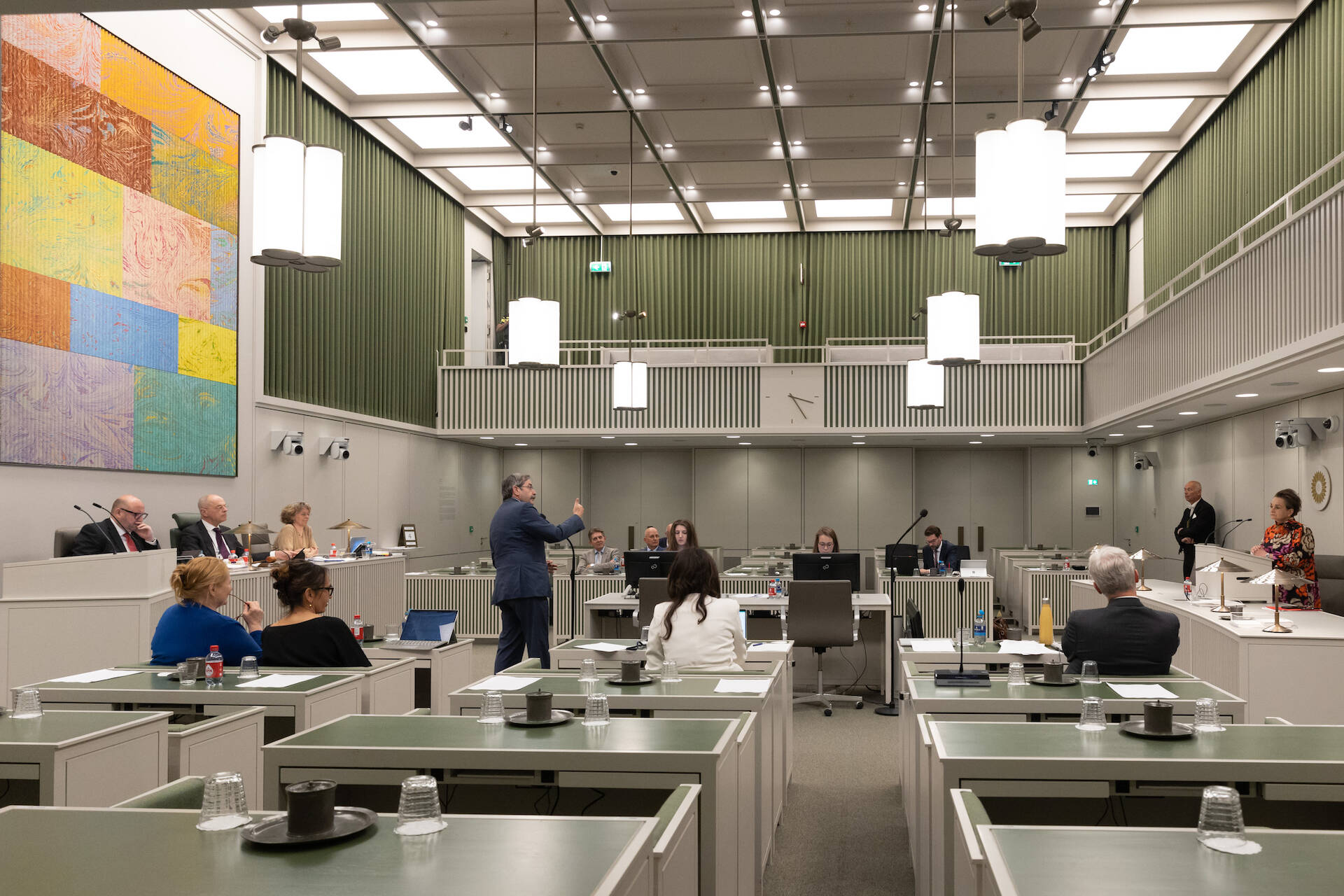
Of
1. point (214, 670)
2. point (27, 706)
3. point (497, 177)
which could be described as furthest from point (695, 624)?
point (497, 177)

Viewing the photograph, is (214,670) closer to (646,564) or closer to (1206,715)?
(1206,715)

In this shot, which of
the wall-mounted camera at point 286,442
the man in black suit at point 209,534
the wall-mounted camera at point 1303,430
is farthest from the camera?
the wall-mounted camera at point 286,442

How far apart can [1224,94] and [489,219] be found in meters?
11.0

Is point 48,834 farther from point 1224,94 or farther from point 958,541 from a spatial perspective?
point 958,541

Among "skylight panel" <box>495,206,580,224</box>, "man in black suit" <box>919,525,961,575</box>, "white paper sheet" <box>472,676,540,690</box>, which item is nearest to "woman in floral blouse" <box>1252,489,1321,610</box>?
"man in black suit" <box>919,525,961,575</box>

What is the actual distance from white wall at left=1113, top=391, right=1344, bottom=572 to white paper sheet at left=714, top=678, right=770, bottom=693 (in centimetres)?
724

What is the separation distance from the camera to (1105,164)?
14.6 m

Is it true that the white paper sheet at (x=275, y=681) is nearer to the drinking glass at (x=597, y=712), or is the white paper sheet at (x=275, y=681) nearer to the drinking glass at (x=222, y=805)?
the drinking glass at (x=597, y=712)

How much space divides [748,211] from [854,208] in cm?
169

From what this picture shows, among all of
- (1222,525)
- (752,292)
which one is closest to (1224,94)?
(1222,525)

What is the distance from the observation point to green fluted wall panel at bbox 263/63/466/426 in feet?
38.1

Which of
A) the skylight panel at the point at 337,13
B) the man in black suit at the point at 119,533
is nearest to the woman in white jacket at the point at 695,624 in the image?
the man in black suit at the point at 119,533

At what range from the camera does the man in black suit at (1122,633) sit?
448 centimetres

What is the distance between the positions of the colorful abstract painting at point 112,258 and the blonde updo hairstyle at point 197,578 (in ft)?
12.0
